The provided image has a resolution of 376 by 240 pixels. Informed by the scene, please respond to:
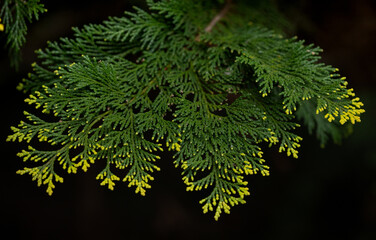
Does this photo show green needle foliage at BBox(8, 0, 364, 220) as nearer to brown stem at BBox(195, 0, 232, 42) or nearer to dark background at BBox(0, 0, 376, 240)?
brown stem at BBox(195, 0, 232, 42)

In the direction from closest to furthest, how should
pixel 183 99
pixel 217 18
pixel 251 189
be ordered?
1. pixel 183 99
2. pixel 217 18
3. pixel 251 189

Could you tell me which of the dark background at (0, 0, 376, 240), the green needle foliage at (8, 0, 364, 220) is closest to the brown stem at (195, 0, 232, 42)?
the green needle foliage at (8, 0, 364, 220)

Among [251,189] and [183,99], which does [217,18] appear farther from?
[251,189]

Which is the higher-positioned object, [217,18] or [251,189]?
[217,18]

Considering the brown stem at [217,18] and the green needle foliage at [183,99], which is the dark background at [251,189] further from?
the green needle foliage at [183,99]

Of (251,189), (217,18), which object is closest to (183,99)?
(217,18)

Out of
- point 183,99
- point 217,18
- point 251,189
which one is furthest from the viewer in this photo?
point 251,189

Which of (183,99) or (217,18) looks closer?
(183,99)
